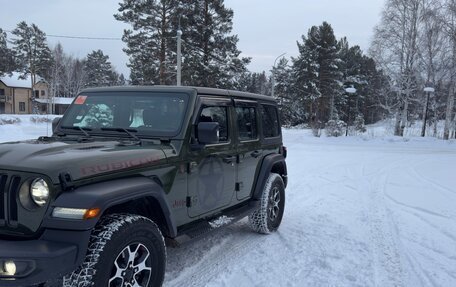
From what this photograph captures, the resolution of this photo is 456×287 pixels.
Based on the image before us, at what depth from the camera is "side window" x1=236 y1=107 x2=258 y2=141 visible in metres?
5.20

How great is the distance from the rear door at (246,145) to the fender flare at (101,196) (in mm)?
1791

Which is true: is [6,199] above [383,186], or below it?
above

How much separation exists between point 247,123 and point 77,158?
9.41 ft

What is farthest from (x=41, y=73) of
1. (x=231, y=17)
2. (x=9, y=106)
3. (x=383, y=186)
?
(x=383, y=186)

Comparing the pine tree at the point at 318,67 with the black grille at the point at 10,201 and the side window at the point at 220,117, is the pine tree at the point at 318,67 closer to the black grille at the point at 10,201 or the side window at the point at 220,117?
the side window at the point at 220,117

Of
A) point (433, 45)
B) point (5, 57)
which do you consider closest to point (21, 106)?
point (5, 57)

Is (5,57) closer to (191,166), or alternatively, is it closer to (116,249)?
(191,166)

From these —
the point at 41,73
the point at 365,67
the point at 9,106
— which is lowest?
the point at 9,106

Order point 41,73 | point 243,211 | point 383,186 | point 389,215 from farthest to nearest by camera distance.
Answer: point 41,73 < point 383,186 < point 389,215 < point 243,211

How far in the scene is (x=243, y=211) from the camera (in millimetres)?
5121

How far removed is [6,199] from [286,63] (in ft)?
222

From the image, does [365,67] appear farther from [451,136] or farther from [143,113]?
[143,113]

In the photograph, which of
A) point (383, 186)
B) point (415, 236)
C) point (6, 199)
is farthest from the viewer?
point (383, 186)

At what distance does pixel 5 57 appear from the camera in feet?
177
